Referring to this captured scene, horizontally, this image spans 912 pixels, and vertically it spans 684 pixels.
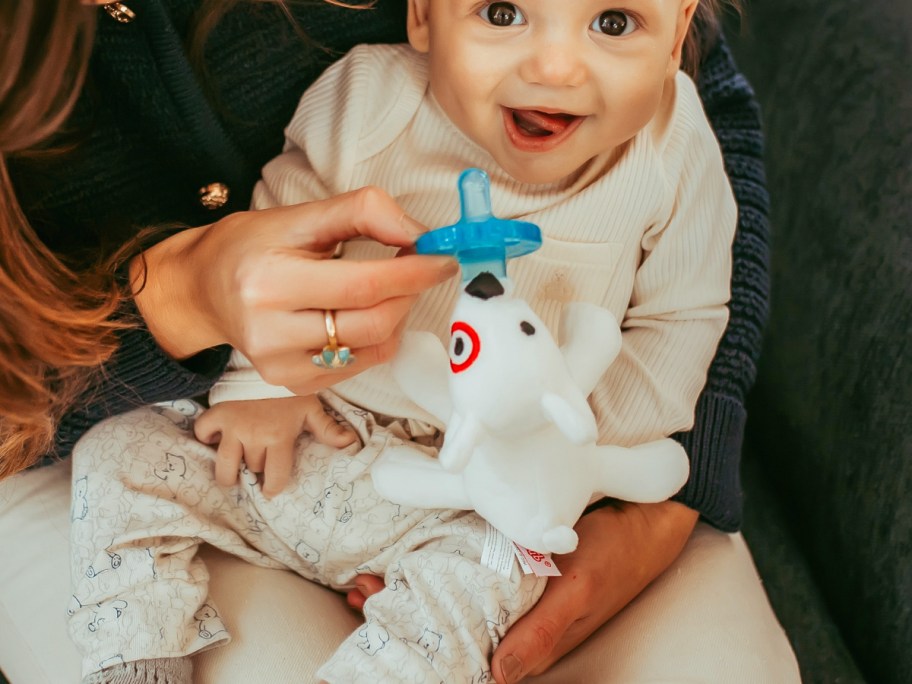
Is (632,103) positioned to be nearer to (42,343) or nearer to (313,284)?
(313,284)

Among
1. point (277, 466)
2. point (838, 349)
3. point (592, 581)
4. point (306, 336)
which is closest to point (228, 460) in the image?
point (277, 466)

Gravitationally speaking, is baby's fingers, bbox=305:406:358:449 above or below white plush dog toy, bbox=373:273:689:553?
below

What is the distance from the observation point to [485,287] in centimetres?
61

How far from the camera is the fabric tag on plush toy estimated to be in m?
0.75

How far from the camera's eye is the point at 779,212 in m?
1.22

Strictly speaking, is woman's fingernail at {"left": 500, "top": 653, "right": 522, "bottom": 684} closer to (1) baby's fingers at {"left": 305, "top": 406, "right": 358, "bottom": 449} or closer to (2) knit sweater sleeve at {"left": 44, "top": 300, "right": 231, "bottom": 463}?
(1) baby's fingers at {"left": 305, "top": 406, "right": 358, "bottom": 449}

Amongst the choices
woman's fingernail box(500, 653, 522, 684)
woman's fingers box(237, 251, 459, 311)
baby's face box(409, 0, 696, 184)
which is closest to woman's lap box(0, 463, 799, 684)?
woman's fingernail box(500, 653, 522, 684)

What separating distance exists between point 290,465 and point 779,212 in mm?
789

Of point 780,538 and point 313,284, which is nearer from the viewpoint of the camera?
point 313,284

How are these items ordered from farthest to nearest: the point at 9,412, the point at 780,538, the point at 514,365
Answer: the point at 780,538, the point at 9,412, the point at 514,365

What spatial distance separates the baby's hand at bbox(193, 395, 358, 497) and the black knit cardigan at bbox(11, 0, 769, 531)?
0.20 ft

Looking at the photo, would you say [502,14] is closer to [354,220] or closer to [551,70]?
[551,70]

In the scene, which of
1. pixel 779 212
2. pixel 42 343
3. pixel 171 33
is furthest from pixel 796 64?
pixel 42 343

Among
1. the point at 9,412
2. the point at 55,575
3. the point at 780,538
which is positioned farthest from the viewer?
the point at 780,538
